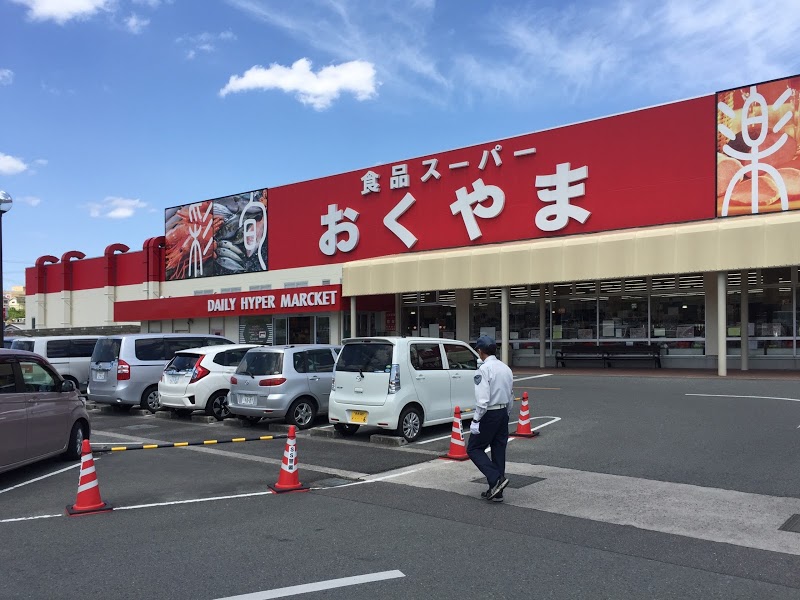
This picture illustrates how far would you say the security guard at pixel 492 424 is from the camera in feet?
23.7

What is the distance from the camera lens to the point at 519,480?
831cm

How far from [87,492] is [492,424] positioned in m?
4.36

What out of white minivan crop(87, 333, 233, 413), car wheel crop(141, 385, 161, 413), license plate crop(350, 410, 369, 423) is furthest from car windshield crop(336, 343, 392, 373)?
car wheel crop(141, 385, 161, 413)

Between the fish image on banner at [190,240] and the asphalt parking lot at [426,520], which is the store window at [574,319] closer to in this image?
the asphalt parking lot at [426,520]

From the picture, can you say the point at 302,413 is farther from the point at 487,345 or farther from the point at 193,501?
the point at 487,345

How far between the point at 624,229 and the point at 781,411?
36.7ft

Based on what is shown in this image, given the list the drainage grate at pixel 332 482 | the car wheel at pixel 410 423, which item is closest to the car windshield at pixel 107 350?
the car wheel at pixel 410 423

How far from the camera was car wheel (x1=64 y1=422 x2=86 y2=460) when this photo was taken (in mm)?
9844

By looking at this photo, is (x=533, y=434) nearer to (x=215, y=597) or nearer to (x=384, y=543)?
(x=384, y=543)

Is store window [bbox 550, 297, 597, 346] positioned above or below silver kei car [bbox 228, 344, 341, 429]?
above

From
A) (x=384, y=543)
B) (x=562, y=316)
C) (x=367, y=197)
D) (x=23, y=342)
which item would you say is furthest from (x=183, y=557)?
(x=367, y=197)

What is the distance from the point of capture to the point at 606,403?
1480 cm

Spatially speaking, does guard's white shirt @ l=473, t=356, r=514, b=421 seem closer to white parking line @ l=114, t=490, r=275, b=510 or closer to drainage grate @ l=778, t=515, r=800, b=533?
white parking line @ l=114, t=490, r=275, b=510

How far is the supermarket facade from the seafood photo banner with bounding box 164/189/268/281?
137 millimetres
